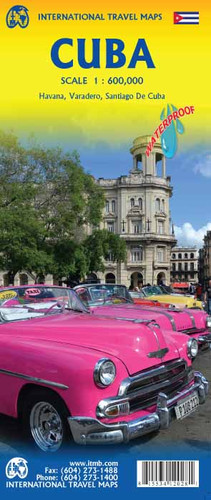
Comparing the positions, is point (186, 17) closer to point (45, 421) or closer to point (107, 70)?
point (107, 70)

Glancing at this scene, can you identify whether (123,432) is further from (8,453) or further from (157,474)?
(8,453)

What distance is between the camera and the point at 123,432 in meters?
2.67

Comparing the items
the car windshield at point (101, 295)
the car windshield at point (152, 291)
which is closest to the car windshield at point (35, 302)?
the car windshield at point (101, 295)

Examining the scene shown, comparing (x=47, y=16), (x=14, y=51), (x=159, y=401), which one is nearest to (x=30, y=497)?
(x=159, y=401)

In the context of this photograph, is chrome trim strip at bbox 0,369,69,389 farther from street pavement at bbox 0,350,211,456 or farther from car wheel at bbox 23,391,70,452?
street pavement at bbox 0,350,211,456

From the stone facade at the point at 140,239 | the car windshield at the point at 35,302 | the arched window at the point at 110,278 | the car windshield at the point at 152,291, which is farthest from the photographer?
the arched window at the point at 110,278

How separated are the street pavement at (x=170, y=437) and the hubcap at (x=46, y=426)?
190 mm

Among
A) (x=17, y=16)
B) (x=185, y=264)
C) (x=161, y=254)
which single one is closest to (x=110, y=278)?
(x=161, y=254)

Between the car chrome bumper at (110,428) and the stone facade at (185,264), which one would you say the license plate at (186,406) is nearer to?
the car chrome bumper at (110,428)

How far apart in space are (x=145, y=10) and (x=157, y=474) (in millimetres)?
4207

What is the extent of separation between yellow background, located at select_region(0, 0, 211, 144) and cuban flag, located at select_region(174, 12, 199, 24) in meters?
0.04

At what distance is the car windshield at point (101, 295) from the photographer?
7.09 meters

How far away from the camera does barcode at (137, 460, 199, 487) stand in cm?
273

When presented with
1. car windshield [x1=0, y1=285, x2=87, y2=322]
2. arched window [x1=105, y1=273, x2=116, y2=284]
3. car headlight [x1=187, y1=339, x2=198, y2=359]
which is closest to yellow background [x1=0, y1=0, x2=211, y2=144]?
car windshield [x1=0, y1=285, x2=87, y2=322]
